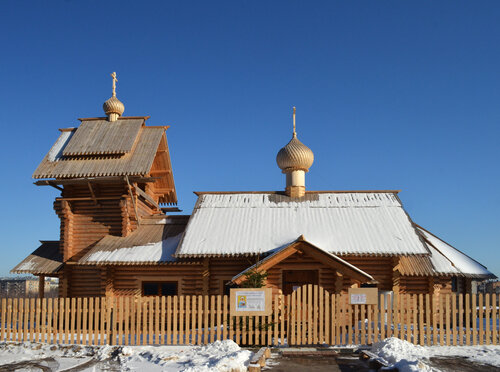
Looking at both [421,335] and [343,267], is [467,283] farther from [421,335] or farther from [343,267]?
[421,335]

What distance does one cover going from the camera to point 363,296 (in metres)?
13.2

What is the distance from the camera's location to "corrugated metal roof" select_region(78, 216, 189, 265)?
61.8 feet

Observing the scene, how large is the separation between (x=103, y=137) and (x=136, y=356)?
14098 millimetres

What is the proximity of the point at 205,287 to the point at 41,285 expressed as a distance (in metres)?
7.99

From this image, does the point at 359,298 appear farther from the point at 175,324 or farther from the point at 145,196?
the point at 145,196

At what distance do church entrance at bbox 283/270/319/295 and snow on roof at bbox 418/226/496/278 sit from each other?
4.81 m

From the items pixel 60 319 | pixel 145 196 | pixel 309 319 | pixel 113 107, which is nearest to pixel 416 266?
pixel 309 319

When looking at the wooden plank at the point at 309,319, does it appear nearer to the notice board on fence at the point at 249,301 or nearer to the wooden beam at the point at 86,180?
the notice board on fence at the point at 249,301

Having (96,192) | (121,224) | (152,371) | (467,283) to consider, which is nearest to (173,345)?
(152,371)

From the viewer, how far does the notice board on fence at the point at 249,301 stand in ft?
42.5

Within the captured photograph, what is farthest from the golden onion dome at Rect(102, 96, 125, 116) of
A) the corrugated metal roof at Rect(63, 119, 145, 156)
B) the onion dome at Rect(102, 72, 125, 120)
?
the corrugated metal roof at Rect(63, 119, 145, 156)

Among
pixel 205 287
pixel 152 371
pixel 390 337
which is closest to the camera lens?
pixel 152 371

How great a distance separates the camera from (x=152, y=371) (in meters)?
10.2

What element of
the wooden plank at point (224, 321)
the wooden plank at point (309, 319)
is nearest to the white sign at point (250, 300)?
the wooden plank at point (224, 321)
